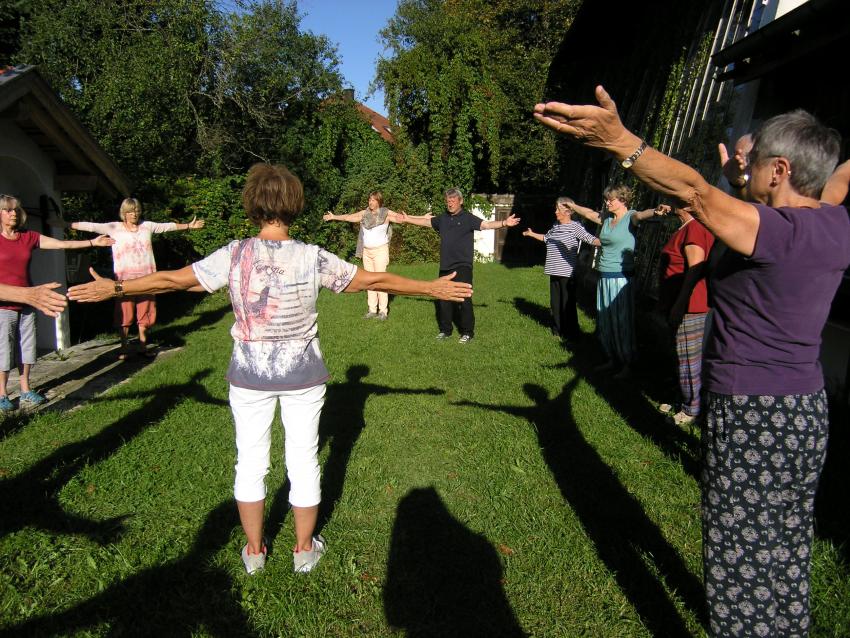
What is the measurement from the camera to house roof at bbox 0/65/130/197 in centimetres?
682

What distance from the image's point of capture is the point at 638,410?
571cm

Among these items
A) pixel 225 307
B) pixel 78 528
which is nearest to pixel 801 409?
pixel 78 528

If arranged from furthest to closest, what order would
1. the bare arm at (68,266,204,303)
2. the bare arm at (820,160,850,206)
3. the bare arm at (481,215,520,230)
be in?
the bare arm at (481,215,520,230) → the bare arm at (68,266,204,303) → the bare arm at (820,160,850,206)

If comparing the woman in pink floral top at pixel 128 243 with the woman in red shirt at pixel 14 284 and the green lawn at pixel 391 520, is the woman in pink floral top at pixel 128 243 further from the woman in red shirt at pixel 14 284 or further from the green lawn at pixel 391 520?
the green lawn at pixel 391 520

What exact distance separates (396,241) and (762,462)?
17.9 metres

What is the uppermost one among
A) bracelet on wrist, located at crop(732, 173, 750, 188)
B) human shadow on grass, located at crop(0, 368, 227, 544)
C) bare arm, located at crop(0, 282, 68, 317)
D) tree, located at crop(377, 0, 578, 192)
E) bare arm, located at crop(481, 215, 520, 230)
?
tree, located at crop(377, 0, 578, 192)

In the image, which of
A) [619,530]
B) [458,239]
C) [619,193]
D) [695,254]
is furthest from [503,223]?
[619,530]

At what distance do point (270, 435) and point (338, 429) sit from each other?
2291 mm

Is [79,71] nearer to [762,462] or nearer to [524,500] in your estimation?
[524,500]

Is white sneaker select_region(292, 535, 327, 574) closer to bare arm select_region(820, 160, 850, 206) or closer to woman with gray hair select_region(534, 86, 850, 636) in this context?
woman with gray hair select_region(534, 86, 850, 636)

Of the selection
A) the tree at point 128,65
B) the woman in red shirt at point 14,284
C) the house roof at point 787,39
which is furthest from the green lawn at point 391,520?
the tree at point 128,65

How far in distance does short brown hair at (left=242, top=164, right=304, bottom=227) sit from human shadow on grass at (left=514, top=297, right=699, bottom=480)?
348cm

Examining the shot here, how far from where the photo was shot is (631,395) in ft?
20.2

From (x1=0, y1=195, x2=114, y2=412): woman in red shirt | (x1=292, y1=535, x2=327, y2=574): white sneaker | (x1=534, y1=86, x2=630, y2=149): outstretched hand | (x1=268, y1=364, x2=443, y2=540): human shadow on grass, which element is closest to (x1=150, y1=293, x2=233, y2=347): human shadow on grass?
(x1=0, y1=195, x2=114, y2=412): woman in red shirt
